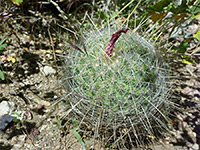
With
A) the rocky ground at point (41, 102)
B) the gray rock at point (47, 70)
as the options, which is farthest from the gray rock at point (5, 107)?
the gray rock at point (47, 70)

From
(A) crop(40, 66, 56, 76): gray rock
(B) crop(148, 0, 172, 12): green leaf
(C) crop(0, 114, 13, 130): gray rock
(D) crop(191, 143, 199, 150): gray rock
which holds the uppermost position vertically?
(B) crop(148, 0, 172, 12): green leaf

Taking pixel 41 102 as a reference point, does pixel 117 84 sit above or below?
above

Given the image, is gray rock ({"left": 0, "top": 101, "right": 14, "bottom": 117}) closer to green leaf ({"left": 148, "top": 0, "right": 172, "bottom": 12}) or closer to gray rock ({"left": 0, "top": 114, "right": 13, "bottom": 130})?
gray rock ({"left": 0, "top": 114, "right": 13, "bottom": 130})

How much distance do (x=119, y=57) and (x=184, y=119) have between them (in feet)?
2.45

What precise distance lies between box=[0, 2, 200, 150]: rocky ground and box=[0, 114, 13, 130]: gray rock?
0.03 metres

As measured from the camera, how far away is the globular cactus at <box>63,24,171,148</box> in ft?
3.76

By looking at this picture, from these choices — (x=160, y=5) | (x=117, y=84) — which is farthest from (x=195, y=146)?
(x=160, y=5)

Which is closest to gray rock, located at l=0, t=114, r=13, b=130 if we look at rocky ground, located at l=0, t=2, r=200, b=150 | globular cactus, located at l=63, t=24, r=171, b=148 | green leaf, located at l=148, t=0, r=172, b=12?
rocky ground, located at l=0, t=2, r=200, b=150

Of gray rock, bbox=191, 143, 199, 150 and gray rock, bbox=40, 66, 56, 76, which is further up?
gray rock, bbox=40, 66, 56, 76

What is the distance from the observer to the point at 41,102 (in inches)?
61.5

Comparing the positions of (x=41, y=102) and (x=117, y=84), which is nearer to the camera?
(x=117, y=84)

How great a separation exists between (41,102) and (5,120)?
272 mm

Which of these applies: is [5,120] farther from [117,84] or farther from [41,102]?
[117,84]

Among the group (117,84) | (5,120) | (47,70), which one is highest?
(117,84)
